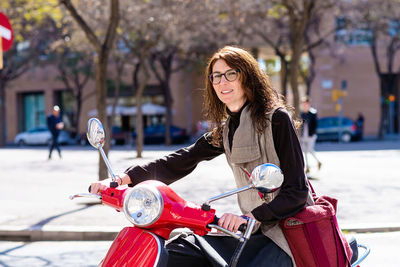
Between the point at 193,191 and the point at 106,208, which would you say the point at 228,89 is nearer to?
the point at 106,208

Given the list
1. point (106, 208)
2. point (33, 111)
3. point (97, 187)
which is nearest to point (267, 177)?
point (97, 187)

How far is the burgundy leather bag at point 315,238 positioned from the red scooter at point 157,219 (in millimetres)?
260

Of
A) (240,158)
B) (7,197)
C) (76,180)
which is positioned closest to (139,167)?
(240,158)

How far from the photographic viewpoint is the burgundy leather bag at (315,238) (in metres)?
2.12

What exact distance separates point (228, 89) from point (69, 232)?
422 centimetres

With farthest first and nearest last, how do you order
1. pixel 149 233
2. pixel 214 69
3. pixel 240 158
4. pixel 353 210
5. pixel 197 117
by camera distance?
1. pixel 197 117
2. pixel 353 210
3. pixel 214 69
4. pixel 240 158
5. pixel 149 233

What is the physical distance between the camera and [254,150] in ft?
7.45

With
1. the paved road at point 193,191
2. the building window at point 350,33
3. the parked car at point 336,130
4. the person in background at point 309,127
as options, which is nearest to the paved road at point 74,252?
the paved road at point 193,191

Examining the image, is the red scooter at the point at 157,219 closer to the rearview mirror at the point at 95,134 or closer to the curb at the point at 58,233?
the rearview mirror at the point at 95,134

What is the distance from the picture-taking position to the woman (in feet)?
7.01

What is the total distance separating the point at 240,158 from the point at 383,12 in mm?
21021

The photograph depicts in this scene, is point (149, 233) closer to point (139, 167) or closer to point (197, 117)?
point (139, 167)

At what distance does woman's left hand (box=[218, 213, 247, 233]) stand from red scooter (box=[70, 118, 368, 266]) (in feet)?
0.07

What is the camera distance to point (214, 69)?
2.44 metres
